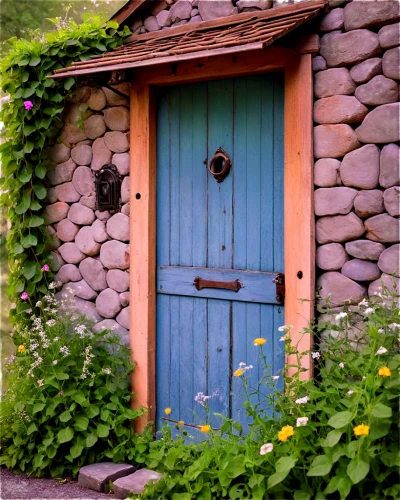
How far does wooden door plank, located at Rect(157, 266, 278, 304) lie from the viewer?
13.8 feet

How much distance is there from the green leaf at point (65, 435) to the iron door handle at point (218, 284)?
126cm

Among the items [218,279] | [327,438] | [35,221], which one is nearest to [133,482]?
[218,279]

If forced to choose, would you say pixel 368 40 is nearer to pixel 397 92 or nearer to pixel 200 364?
pixel 397 92

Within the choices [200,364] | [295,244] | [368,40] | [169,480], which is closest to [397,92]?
[368,40]

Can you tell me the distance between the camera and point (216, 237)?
448 cm

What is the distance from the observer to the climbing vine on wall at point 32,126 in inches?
196

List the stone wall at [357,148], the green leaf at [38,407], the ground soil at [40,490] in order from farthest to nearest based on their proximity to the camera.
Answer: the green leaf at [38,407] < the ground soil at [40,490] < the stone wall at [357,148]

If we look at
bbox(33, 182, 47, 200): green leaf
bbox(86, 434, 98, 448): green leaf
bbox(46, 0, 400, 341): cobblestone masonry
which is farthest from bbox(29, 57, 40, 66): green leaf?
bbox(86, 434, 98, 448): green leaf

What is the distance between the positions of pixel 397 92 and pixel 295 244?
103 cm

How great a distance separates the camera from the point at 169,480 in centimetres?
386

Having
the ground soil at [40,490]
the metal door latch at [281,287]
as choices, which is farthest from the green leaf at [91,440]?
the metal door latch at [281,287]

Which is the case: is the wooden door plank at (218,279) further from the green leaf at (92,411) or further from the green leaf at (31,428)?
the green leaf at (31,428)

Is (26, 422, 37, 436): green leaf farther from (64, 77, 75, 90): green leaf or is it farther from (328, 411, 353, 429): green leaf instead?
(64, 77, 75, 90): green leaf

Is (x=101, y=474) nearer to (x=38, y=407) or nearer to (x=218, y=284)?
(x=38, y=407)
